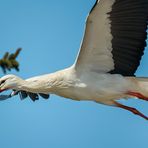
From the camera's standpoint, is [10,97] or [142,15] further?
[10,97]

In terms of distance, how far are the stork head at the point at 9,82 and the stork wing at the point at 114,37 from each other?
53.9 inches

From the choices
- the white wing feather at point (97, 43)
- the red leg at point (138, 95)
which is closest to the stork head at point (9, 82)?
the white wing feather at point (97, 43)

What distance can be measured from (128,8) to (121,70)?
4.17ft

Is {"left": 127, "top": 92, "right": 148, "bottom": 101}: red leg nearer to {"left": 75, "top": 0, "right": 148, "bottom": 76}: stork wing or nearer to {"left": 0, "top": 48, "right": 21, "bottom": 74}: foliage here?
{"left": 75, "top": 0, "right": 148, "bottom": 76}: stork wing

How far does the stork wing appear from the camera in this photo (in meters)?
7.00

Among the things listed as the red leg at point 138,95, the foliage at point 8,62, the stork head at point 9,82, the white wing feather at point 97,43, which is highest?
the foliage at point 8,62

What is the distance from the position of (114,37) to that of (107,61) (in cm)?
55

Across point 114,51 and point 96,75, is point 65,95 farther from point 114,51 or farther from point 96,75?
point 114,51

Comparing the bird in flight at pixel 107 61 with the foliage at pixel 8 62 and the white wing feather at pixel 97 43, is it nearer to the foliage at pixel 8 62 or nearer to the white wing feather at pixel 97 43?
the white wing feather at pixel 97 43

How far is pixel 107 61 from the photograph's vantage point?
25.1 ft

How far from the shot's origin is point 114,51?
24.7ft

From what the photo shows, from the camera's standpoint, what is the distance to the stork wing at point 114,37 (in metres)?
7.00

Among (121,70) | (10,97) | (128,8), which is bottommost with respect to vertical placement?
(10,97)

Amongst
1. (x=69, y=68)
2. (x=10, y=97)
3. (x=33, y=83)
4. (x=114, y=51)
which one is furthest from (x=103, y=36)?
(x=10, y=97)
